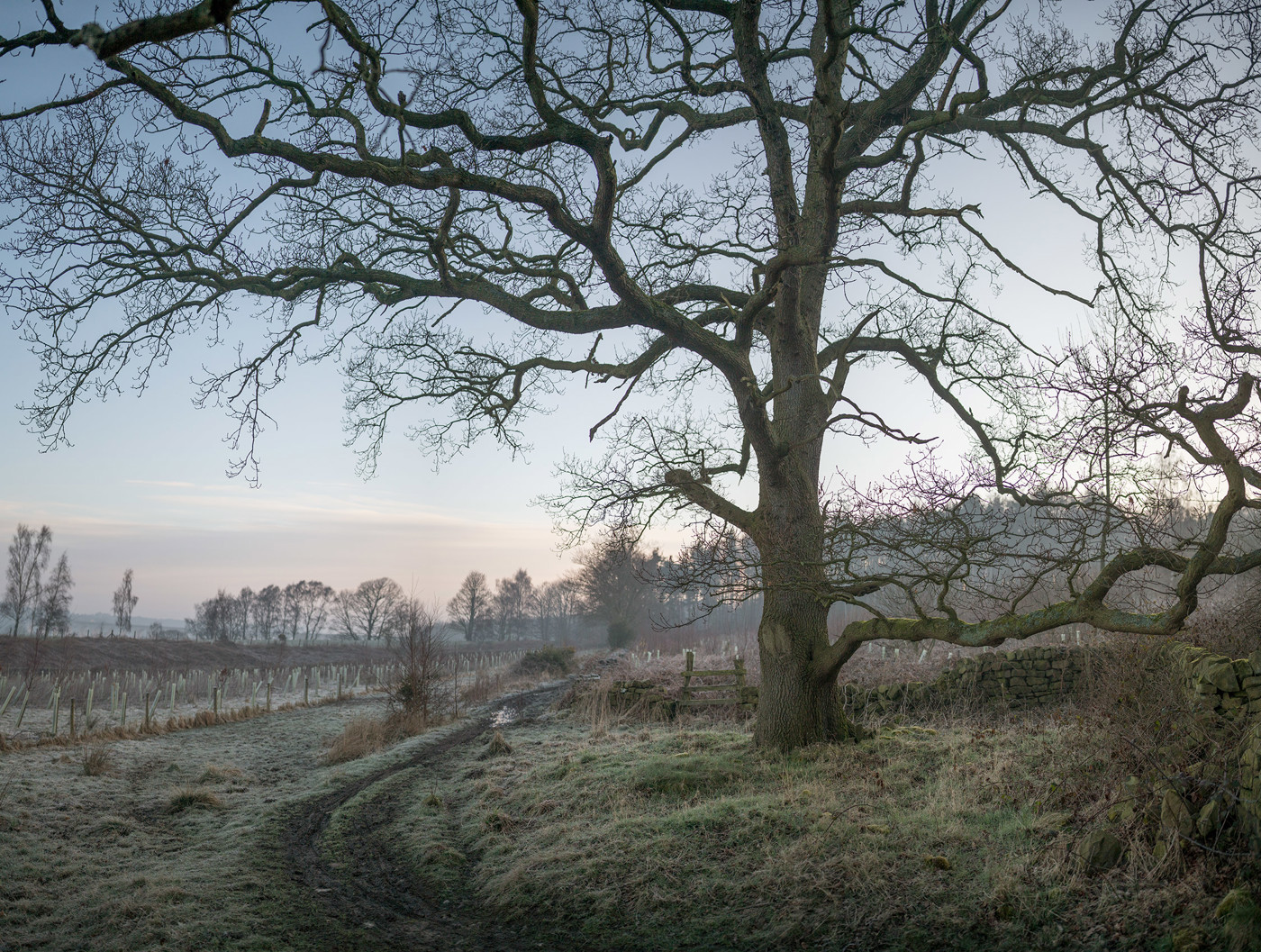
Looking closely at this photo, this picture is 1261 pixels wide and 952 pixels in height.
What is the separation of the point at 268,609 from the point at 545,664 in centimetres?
5736

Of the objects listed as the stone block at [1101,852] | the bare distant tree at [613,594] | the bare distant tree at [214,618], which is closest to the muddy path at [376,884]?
the stone block at [1101,852]

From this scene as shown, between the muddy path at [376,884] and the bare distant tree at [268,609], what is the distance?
247ft

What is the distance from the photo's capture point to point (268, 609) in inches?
3098

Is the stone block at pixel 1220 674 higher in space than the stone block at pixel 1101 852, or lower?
higher

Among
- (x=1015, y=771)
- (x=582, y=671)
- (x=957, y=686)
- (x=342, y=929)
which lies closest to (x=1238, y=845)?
(x=1015, y=771)

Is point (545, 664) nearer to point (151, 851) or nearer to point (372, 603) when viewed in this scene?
point (151, 851)

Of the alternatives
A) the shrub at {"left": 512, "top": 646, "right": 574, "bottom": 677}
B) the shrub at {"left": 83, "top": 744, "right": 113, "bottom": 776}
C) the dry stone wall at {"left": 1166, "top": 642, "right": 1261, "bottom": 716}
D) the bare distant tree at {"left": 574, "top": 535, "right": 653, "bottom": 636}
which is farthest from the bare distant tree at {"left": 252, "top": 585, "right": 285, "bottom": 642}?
the dry stone wall at {"left": 1166, "top": 642, "right": 1261, "bottom": 716}

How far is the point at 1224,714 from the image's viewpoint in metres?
5.82

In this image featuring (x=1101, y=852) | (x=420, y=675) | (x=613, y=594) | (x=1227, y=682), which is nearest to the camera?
(x=1101, y=852)

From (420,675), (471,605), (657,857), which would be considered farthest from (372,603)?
(657,857)

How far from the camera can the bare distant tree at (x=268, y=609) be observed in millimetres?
78375

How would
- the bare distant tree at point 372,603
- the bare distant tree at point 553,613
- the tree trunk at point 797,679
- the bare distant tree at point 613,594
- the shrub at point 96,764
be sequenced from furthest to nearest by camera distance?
the bare distant tree at point 553,613, the bare distant tree at point 372,603, the bare distant tree at point 613,594, the shrub at point 96,764, the tree trunk at point 797,679

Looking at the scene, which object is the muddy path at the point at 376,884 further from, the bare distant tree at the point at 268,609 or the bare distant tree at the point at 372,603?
the bare distant tree at the point at 268,609

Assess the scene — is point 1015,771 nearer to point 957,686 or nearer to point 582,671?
point 957,686
